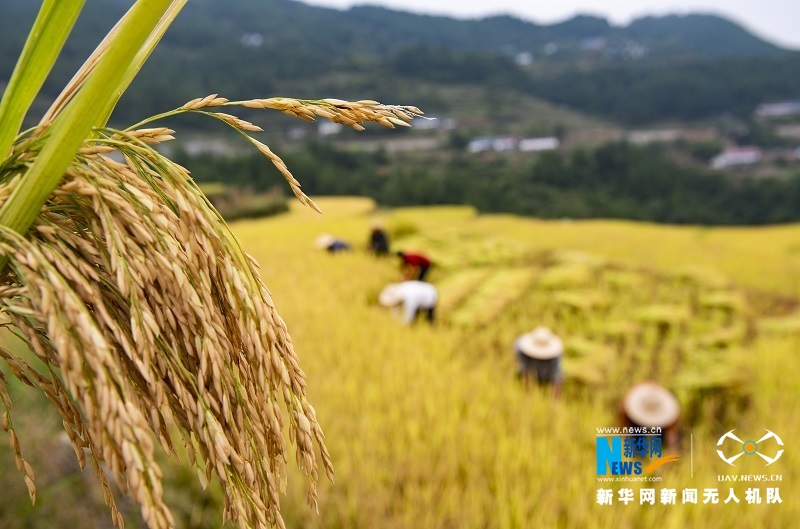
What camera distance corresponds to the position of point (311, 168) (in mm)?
40750

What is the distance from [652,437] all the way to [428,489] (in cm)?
209

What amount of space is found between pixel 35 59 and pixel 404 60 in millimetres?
111447

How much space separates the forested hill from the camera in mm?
74438

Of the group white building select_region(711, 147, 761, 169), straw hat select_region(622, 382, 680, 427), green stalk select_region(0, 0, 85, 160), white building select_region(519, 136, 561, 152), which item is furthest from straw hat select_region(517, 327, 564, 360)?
white building select_region(711, 147, 761, 169)

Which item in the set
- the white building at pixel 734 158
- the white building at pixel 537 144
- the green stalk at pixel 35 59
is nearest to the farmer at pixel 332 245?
the green stalk at pixel 35 59

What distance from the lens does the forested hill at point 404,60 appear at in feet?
244

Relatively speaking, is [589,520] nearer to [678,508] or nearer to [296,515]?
[678,508]

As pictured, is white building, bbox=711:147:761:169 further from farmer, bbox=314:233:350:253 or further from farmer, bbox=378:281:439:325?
farmer, bbox=378:281:439:325

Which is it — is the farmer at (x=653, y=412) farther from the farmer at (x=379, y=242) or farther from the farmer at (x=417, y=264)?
the farmer at (x=379, y=242)

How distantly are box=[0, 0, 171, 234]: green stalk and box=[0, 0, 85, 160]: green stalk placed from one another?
12 cm

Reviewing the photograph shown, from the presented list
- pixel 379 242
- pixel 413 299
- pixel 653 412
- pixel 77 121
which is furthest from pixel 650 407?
pixel 379 242

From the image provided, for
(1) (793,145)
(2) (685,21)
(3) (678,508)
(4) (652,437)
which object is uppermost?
(2) (685,21)

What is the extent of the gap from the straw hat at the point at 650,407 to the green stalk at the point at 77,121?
13.8 ft

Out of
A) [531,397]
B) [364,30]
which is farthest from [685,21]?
[531,397]
